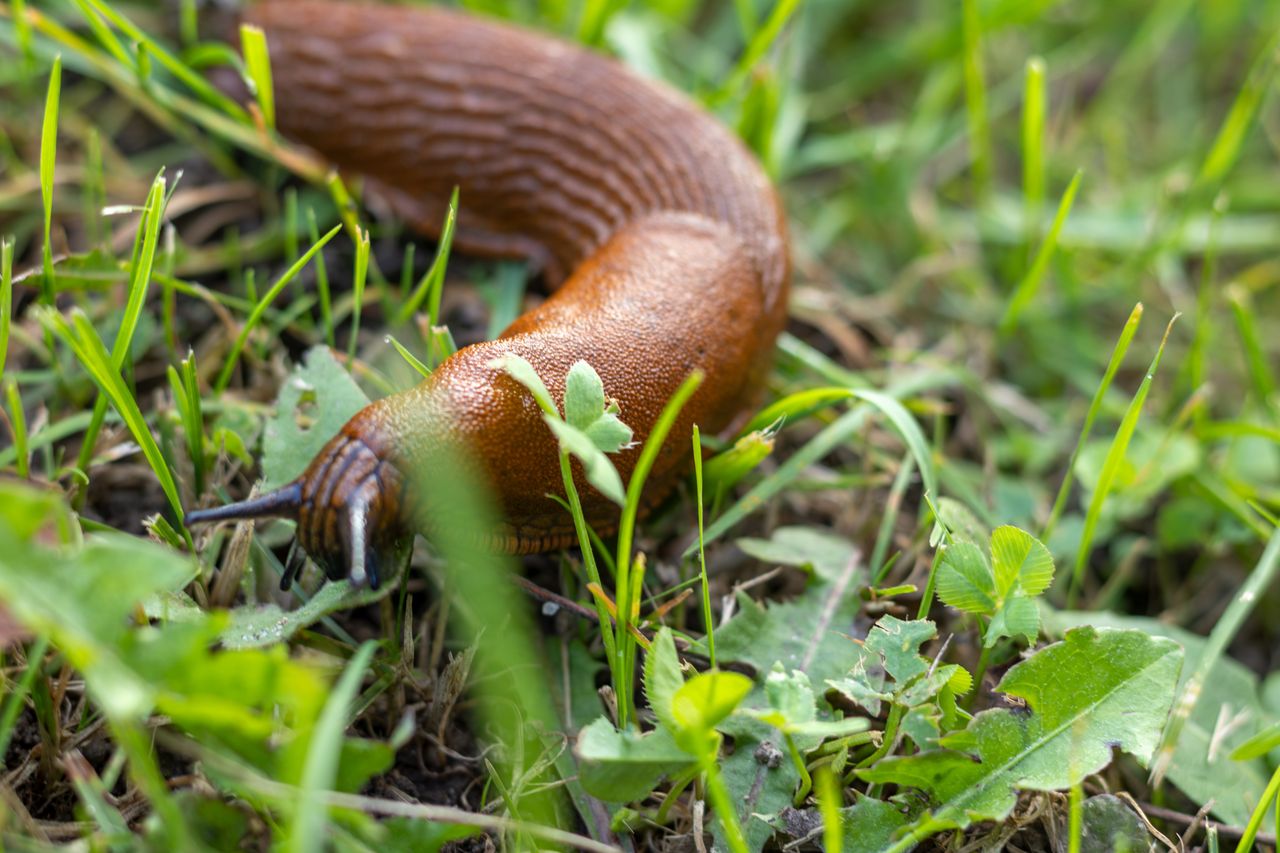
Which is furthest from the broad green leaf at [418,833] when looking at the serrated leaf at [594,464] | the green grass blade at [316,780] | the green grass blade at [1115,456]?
the green grass blade at [1115,456]

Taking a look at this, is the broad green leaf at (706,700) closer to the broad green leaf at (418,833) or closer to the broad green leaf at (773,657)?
the broad green leaf at (773,657)

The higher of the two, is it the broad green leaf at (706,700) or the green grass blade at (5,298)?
the green grass blade at (5,298)

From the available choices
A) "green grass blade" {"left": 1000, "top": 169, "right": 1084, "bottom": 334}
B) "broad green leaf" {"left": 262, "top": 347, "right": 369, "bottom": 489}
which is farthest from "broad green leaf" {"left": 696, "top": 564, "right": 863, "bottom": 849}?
"green grass blade" {"left": 1000, "top": 169, "right": 1084, "bottom": 334}

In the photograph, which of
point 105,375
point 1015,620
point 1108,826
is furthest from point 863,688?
point 105,375

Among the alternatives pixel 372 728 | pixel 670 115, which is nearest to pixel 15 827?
pixel 372 728

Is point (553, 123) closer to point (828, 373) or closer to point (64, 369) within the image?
point (828, 373)

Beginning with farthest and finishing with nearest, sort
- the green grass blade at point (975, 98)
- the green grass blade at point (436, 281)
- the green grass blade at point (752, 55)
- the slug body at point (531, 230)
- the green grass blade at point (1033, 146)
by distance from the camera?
1. the green grass blade at point (975, 98)
2. the green grass blade at point (752, 55)
3. the green grass blade at point (1033, 146)
4. the green grass blade at point (436, 281)
5. the slug body at point (531, 230)

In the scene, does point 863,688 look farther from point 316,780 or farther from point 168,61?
point 168,61
